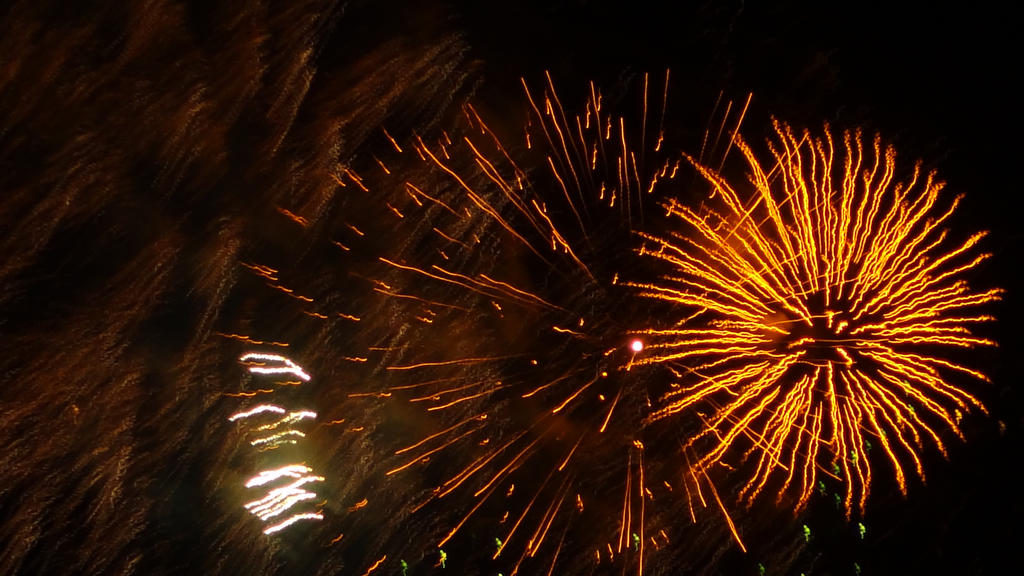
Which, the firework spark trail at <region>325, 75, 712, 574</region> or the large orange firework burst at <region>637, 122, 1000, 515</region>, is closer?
the firework spark trail at <region>325, 75, 712, 574</region>

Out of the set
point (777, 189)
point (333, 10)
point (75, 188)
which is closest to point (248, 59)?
point (333, 10)

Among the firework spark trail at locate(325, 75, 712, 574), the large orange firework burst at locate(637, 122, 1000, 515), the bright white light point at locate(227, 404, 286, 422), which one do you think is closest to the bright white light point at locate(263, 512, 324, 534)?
the firework spark trail at locate(325, 75, 712, 574)

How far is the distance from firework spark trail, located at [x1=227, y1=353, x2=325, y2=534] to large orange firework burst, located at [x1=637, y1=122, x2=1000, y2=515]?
192 centimetres

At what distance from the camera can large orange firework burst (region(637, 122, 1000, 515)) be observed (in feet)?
15.5

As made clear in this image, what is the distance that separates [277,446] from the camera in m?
4.22

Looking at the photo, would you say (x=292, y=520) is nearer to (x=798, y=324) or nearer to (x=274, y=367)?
(x=274, y=367)

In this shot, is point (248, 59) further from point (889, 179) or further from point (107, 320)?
point (889, 179)

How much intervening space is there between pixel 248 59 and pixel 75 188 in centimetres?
108

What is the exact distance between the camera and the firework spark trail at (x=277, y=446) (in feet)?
13.7

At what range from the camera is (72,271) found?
13.3 feet

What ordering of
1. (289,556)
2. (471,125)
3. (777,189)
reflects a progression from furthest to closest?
(777,189), (471,125), (289,556)

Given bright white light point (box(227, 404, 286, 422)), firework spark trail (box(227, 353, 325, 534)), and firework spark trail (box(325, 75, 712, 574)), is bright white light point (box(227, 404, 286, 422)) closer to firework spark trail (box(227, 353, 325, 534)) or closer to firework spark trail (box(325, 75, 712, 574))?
firework spark trail (box(227, 353, 325, 534))

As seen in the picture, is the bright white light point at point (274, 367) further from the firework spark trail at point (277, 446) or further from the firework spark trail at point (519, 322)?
the firework spark trail at point (519, 322)

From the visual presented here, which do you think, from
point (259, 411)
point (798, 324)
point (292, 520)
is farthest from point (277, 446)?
point (798, 324)
